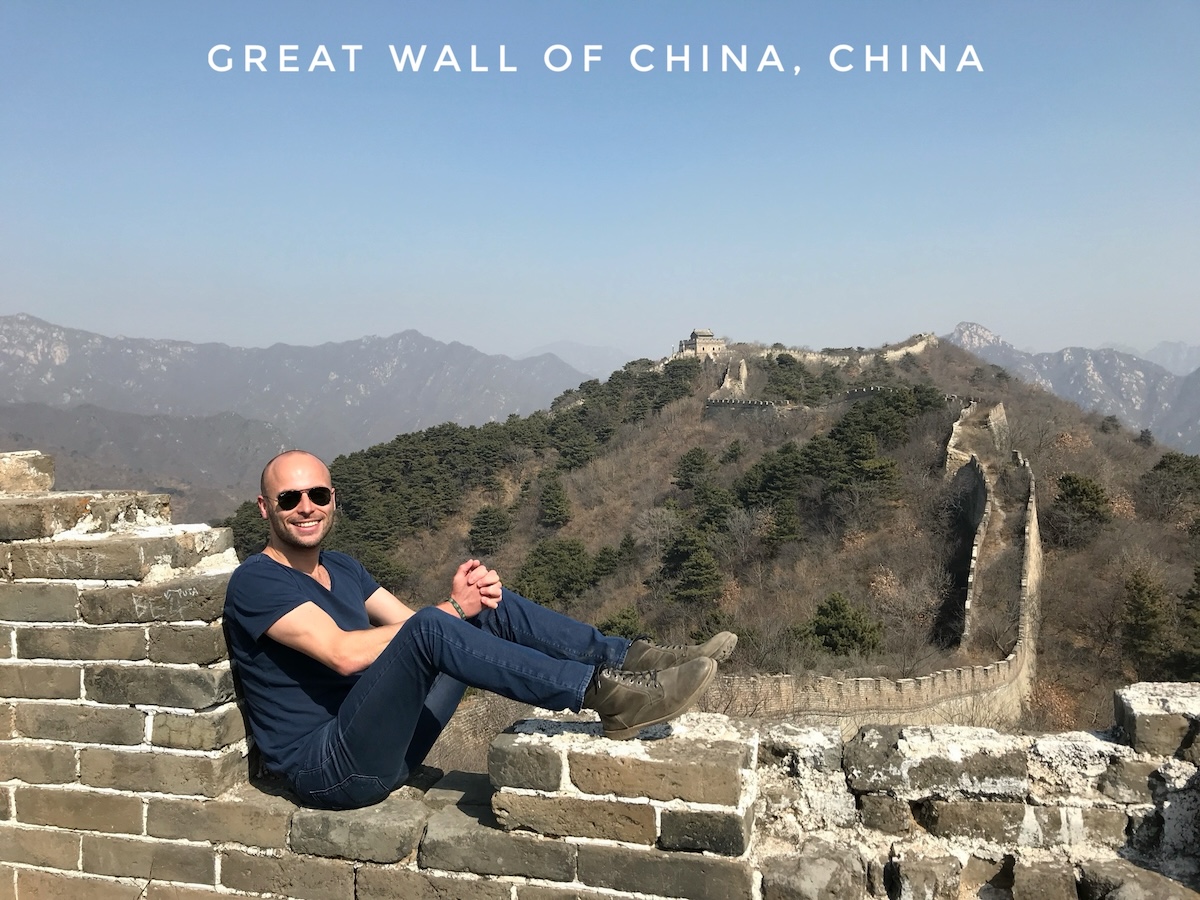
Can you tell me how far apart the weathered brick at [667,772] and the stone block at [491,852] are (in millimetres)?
196

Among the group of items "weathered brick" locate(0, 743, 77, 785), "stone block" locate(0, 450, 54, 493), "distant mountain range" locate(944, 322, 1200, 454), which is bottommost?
"weathered brick" locate(0, 743, 77, 785)

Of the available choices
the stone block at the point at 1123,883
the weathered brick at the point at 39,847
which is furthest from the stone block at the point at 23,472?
the stone block at the point at 1123,883

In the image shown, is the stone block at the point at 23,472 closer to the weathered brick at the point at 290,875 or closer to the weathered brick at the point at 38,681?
the weathered brick at the point at 38,681

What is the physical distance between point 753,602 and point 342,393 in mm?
153296

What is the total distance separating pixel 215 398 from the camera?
15912 cm

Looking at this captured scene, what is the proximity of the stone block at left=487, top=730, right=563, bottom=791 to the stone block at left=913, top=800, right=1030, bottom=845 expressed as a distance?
48.0 inches

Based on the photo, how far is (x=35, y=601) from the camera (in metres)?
2.61

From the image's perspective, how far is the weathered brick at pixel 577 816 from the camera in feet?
7.29

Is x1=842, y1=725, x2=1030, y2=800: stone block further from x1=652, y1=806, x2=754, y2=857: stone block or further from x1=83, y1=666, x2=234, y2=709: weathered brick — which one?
x1=83, y1=666, x2=234, y2=709: weathered brick

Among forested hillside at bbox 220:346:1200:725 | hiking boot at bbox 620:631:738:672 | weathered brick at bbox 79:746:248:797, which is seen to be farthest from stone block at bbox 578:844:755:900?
forested hillside at bbox 220:346:1200:725

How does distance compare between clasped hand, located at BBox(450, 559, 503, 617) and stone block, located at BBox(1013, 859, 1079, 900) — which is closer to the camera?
stone block, located at BBox(1013, 859, 1079, 900)

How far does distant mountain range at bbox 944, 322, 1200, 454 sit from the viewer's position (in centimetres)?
13200

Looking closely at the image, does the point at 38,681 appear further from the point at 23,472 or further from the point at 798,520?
the point at 798,520

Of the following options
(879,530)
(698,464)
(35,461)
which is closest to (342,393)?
(698,464)
